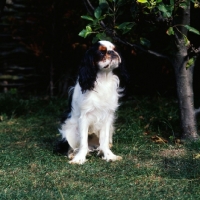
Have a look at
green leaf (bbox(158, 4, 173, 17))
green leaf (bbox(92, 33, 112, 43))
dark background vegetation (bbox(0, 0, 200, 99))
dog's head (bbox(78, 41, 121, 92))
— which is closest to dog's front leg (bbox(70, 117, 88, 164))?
dog's head (bbox(78, 41, 121, 92))

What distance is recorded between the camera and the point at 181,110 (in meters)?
5.33

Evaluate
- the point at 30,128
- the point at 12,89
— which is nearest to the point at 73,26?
the point at 12,89

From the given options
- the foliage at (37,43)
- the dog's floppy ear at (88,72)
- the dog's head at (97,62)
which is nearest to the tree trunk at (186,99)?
the dog's head at (97,62)

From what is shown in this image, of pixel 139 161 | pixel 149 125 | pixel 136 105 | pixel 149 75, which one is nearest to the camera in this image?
pixel 139 161

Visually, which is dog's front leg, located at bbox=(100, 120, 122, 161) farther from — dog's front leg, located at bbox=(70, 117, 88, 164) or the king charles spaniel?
dog's front leg, located at bbox=(70, 117, 88, 164)

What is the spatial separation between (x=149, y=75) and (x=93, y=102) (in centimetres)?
360

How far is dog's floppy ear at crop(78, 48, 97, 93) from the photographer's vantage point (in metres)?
4.71

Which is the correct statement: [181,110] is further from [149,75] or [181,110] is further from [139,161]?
[149,75]

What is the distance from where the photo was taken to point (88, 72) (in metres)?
4.71

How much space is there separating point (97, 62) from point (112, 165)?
953 mm

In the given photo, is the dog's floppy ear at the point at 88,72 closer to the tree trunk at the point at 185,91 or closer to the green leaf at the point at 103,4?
the green leaf at the point at 103,4

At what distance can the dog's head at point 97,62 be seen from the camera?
15.2 feet

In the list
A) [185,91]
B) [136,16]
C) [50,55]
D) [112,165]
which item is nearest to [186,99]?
[185,91]

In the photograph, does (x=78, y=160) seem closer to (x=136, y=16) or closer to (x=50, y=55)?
(x=136, y=16)
